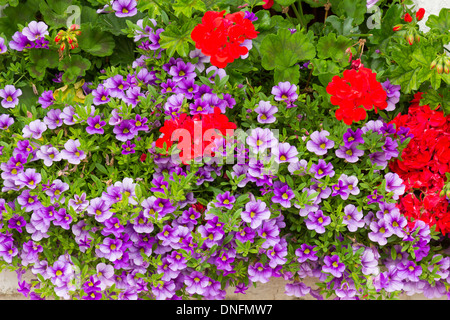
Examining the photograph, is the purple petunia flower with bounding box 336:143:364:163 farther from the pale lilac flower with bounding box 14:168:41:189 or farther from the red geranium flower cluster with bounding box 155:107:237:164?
the pale lilac flower with bounding box 14:168:41:189

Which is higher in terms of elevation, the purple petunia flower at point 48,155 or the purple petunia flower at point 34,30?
the purple petunia flower at point 34,30

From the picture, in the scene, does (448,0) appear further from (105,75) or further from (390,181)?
(105,75)

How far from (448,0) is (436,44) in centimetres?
49

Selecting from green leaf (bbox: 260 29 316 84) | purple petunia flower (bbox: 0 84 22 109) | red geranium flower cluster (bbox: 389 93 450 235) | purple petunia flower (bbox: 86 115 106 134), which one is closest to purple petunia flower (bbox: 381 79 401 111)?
red geranium flower cluster (bbox: 389 93 450 235)

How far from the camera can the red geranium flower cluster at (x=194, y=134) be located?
141 centimetres

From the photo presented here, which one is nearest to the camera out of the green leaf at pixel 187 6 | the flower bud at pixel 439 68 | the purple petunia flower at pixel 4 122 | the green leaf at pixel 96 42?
the flower bud at pixel 439 68

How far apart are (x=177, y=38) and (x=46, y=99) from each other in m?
0.52

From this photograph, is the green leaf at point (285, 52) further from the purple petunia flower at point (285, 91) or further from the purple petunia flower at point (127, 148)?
the purple petunia flower at point (127, 148)

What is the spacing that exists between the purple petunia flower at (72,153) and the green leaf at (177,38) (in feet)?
1.34

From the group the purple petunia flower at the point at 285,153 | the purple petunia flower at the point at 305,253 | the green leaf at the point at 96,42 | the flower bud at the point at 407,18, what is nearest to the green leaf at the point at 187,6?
the green leaf at the point at 96,42

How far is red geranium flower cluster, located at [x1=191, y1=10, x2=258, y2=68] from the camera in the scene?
1380 millimetres

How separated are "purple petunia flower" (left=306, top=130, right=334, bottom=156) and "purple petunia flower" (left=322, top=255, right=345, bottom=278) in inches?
13.3

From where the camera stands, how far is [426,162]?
1.54 m

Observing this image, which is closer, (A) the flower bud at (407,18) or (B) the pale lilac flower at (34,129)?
(B) the pale lilac flower at (34,129)
